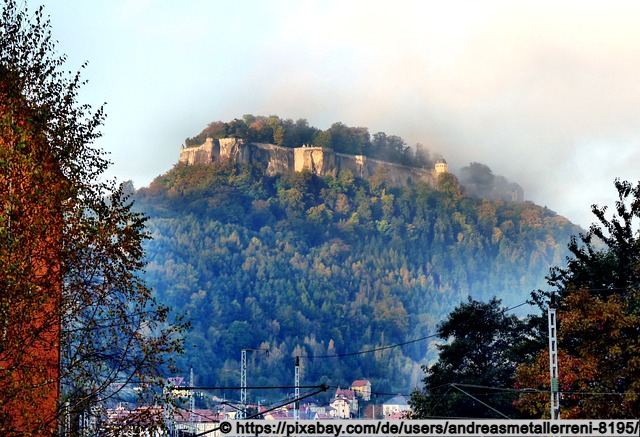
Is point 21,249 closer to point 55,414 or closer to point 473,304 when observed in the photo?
point 55,414

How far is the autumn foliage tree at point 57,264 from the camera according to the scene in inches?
747

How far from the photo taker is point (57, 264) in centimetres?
2127

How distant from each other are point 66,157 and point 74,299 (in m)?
2.93

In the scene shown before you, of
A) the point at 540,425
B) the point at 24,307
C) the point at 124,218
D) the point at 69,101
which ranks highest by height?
the point at 69,101

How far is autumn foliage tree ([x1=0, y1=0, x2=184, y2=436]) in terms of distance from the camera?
18969mm

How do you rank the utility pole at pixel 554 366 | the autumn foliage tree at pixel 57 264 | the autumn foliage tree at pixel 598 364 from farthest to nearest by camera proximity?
the autumn foliage tree at pixel 598 364, the utility pole at pixel 554 366, the autumn foliage tree at pixel 57 264

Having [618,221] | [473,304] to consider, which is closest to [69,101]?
[618,221]

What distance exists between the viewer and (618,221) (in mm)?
51438
